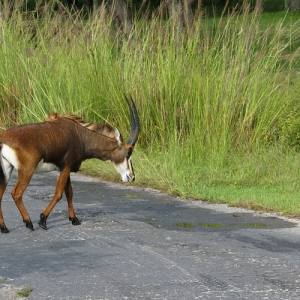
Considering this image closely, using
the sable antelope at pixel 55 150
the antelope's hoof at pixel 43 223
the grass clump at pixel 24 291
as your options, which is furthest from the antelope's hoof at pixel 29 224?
the grass clump at pixel 24 291

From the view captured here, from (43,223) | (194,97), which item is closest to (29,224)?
(43,223)

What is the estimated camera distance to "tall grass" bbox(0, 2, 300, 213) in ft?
38.9

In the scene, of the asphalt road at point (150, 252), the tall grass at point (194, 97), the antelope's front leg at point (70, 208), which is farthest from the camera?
the tall grass at point (194, 97)

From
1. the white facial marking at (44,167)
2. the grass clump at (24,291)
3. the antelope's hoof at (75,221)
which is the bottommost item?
the antelope's hoof at (75,221)

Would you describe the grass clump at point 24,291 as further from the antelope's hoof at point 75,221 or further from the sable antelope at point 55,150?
the antelope's hoof at point 75,221

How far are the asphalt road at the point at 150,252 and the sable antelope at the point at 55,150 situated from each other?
0.44m

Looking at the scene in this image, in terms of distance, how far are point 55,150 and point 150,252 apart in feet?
5.54

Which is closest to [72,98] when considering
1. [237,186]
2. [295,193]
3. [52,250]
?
[237,186]

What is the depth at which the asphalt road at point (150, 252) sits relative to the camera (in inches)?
259

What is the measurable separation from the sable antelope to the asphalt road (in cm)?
44

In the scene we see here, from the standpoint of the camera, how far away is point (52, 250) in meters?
7.95

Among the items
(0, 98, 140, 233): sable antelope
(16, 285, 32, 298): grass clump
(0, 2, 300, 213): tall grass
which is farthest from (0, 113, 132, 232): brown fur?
(16, 285, 32, 298): grass clump

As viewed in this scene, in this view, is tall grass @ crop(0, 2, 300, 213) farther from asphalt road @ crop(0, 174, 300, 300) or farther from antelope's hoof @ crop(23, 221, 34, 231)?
antelope's hoof @ crop(23, 221, 34, 231)

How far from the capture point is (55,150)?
890cm
